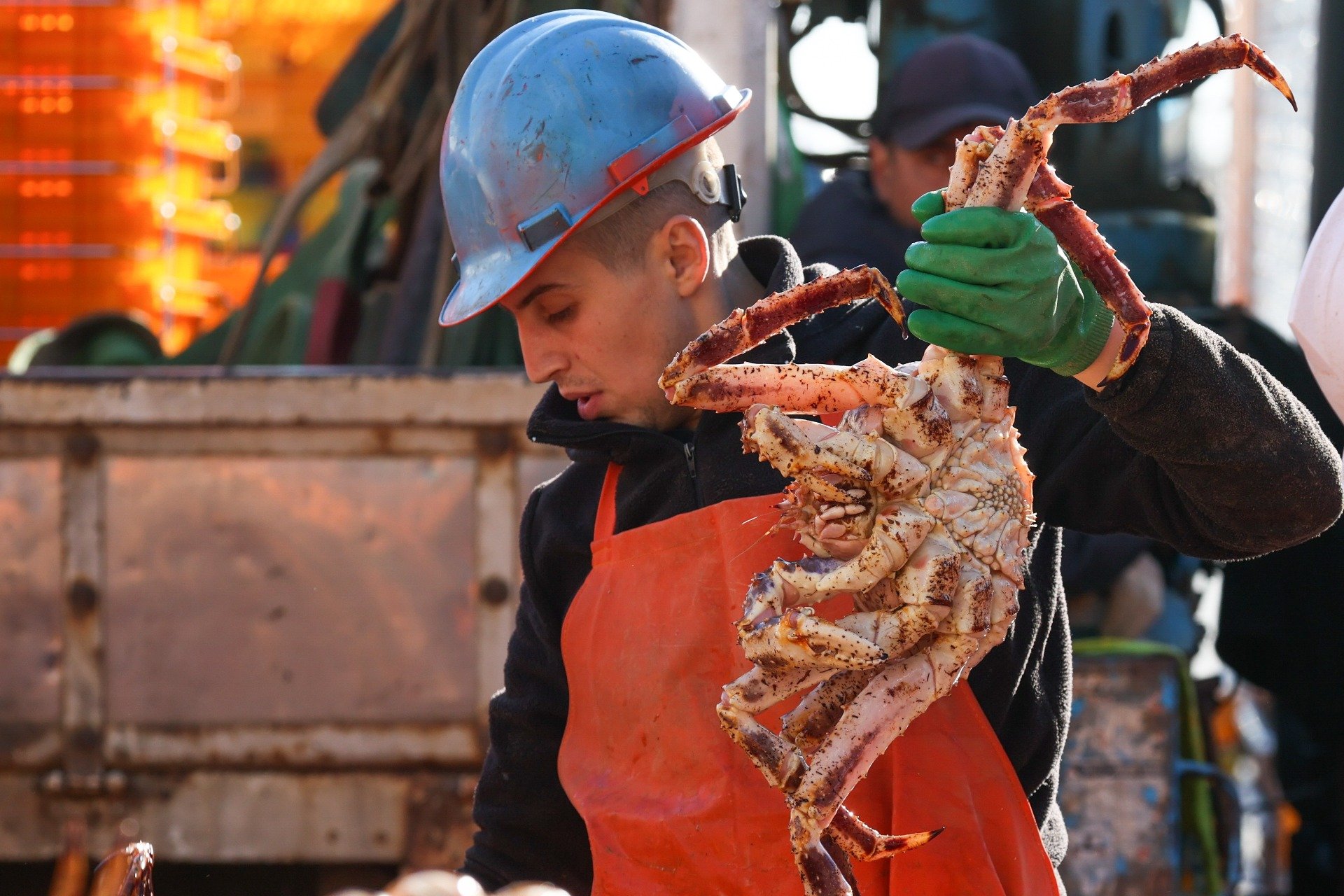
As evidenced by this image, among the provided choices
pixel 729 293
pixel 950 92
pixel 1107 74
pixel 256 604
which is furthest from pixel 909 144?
pixel 729 293

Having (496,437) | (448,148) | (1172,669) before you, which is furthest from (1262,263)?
(448,148)

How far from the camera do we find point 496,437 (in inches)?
134

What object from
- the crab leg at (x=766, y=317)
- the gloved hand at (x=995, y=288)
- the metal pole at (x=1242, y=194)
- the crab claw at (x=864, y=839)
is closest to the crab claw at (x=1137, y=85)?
the gloved hand at (x=995, y=288)

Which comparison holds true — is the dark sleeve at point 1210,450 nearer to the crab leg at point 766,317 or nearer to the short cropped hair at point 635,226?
the crab leg at point 766,317

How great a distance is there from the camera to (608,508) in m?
2.08

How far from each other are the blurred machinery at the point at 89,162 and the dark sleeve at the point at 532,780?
468 centimetres

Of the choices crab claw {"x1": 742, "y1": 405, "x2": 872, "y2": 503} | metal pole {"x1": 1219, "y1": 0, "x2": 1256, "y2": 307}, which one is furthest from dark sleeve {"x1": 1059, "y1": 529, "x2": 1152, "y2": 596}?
metal pole {"x1": 1219, "y1": 0, "x2": 1256, "y2": 307}

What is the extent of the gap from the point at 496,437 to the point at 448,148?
1549mm

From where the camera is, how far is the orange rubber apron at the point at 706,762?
1.75m

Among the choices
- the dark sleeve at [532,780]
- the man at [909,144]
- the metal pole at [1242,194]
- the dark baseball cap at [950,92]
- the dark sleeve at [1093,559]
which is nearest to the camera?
the dark sleeve at [532,780]

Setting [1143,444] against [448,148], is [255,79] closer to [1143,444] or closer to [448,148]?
[448,148]

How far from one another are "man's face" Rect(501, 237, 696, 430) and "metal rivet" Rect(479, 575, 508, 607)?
1.45m

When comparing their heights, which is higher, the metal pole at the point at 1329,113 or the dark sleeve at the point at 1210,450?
the metal pole at the point at 1329,113

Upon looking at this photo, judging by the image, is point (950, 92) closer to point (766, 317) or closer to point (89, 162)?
point (766, 317)
